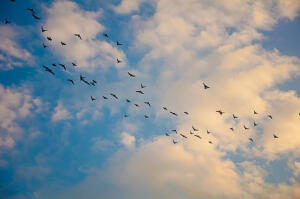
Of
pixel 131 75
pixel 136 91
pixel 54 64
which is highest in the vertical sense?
pixel 131 75

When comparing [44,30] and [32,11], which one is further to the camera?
[44,30]

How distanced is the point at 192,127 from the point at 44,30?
37.8 meters

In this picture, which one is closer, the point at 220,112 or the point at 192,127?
the point at 220,112

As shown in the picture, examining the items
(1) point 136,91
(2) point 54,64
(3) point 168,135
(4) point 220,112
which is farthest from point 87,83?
(4) point 220,112

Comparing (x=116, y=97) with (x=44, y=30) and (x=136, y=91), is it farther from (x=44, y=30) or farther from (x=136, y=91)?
(x=44, y=30)

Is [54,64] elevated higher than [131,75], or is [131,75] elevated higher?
[131,75]

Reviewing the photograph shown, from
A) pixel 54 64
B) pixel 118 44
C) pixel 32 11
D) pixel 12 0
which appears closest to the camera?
pixel 12 0

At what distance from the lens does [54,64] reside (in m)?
46.0

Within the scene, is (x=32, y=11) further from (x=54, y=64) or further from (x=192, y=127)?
(x=192, y=127)

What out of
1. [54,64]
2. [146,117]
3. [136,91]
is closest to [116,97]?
[136,91]

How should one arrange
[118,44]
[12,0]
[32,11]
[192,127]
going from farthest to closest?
[192,127], [118,44], [32,11], [12,0]

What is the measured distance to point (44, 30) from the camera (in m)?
47.6

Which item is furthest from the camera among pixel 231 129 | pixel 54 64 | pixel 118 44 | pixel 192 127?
pixel 192 127

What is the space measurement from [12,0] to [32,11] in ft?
14.0
